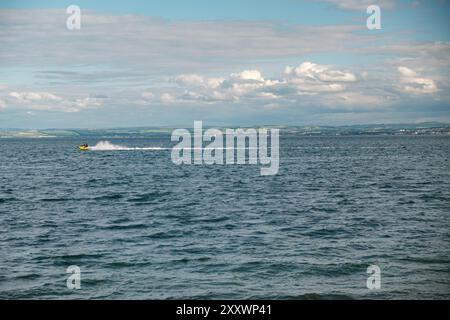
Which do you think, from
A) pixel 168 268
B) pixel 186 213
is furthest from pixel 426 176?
pixel 168 268

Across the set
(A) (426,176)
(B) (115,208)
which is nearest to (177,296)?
(B) (115,208)

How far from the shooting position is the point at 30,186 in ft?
230

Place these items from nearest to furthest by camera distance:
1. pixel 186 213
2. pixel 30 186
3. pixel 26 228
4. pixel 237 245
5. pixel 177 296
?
pixel 177 296 → pixel 237 245 → pixel 26 228 → pixel 186 213 → pixel 30 186

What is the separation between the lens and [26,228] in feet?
124

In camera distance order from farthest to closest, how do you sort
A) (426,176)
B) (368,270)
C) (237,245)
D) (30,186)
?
(426,176)
(30,186)
(237,245)
(368,270)
